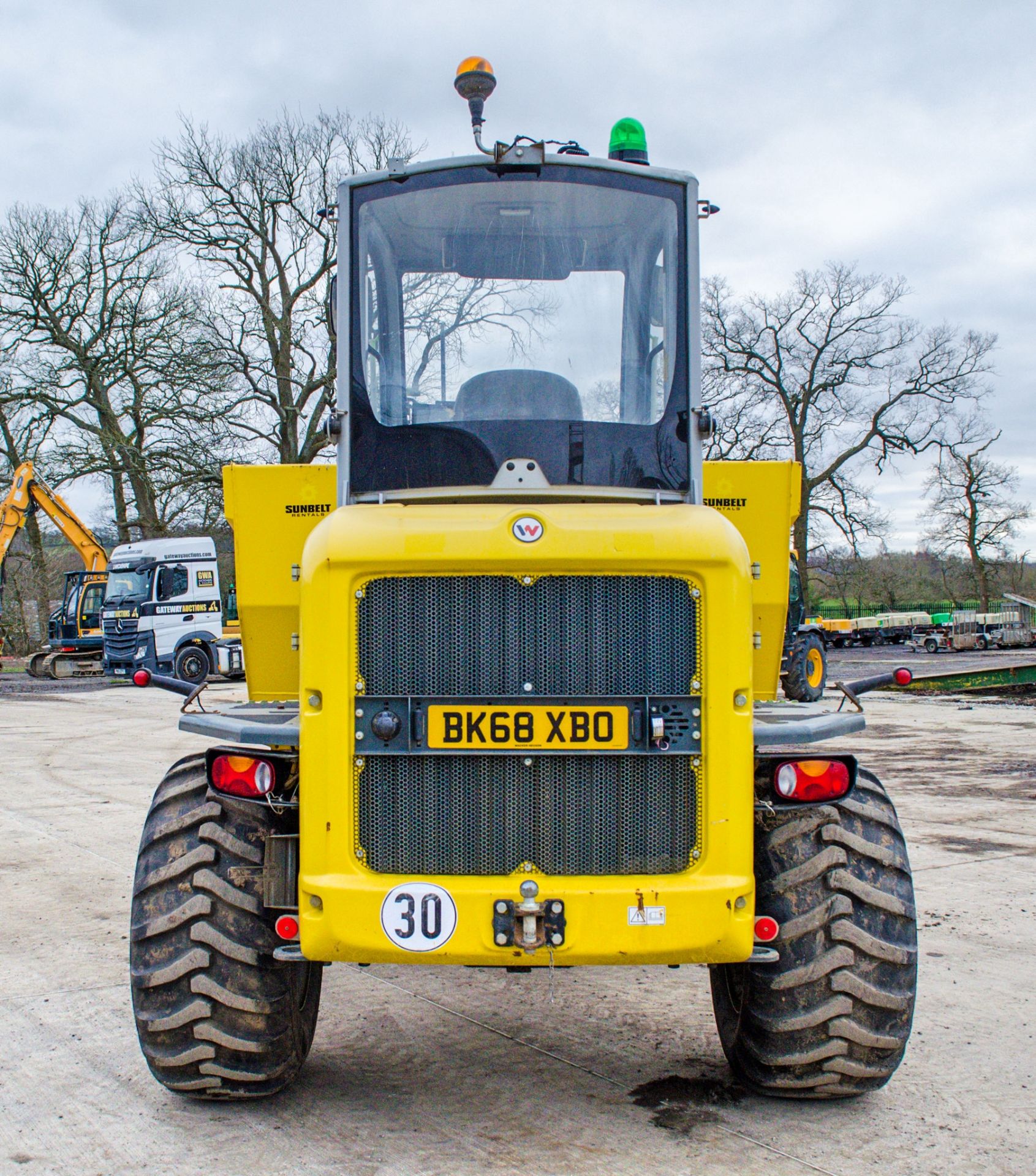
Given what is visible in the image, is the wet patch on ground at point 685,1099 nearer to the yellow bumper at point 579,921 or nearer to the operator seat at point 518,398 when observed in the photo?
the yellow bumper at point 579,921

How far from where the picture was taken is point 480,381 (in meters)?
3.96

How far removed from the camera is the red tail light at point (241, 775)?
362 centimetres

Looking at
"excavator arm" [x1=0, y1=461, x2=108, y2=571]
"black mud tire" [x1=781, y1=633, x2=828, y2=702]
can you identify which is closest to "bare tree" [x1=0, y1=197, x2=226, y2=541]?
"excavator arm" [x1=0, y1=461, x2=108, y2=571]

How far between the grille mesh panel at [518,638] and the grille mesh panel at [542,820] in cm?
22

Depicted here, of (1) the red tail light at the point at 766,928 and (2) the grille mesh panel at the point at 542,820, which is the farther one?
(1) the red tail light at the point at 766,928

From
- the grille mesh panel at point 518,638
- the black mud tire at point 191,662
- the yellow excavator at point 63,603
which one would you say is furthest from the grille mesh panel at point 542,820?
the yellow excavator at point 63,603

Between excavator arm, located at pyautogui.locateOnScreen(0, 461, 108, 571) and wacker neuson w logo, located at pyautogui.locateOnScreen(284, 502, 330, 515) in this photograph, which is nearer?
wacker neuson w logo, located at pyautogui.locateOnScreen(284, 502, 330, 515)

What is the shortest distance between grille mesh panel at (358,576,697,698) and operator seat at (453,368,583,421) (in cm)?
78

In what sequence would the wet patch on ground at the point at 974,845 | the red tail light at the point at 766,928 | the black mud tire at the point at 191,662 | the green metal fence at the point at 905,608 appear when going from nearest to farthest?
the red tail light at the point at 766,928 → the wet patch on ground at the point at 974,845 → the black mud tire at the point at 191,662 → the green metal fence at the point at 905,608

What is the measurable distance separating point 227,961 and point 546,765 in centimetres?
120

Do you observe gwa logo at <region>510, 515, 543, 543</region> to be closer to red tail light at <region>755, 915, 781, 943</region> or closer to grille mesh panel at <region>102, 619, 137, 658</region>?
red tail light at <region>755, 915, 781, 943</region>

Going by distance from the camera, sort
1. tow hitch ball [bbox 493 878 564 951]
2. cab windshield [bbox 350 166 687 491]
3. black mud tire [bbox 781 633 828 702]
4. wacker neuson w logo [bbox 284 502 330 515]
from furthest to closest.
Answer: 1. black mud tire [bbox 781 633 828 702]
2. wacker neuson w logo [bbox 284 502 330 515]
3. cab windshield [bbox 350 166 687 491]
4. tow hitch ball [bbox 493 878 564 951]

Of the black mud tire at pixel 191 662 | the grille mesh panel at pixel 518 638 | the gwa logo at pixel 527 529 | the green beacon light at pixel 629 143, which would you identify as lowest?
the black mud tire at pixel 191 662

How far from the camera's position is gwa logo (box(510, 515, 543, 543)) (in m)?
3.34
